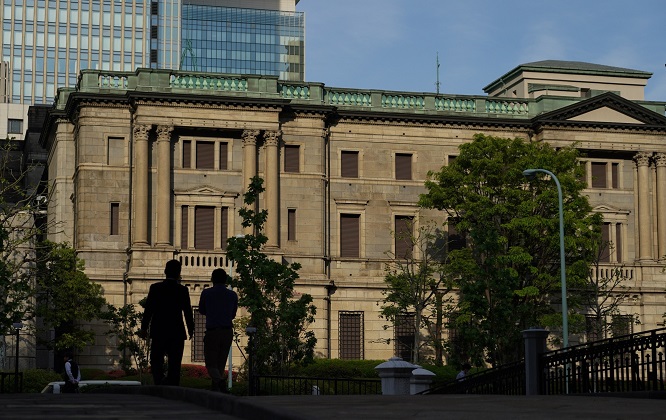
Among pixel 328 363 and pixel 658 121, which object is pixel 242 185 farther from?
pixel 658 121

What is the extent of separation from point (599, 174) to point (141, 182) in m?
25.3

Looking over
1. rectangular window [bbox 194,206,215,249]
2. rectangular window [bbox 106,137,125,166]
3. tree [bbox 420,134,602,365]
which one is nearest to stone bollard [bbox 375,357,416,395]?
tree [bbox 420,134,602,365]

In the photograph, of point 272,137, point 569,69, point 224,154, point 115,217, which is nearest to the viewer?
point 115,217

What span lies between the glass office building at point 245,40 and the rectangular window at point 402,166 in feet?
381

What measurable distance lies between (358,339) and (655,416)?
50.6 meters

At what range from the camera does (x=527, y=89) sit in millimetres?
79375

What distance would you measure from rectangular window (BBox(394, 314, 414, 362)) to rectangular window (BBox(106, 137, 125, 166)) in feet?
53.1

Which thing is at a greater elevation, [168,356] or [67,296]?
[67,296]

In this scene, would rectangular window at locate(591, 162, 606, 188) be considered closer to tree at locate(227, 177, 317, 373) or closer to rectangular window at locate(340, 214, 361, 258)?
rectangular window at locate(340, 214, 361, 258)

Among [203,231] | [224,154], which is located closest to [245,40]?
[224,154]

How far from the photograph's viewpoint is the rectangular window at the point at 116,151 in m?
65.0

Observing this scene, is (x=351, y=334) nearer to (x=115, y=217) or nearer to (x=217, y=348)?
(x=115, y=217)

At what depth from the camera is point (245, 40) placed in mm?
189500

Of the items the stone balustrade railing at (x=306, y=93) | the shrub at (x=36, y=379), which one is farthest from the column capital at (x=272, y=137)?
the shrub at (x=36, y=379)
